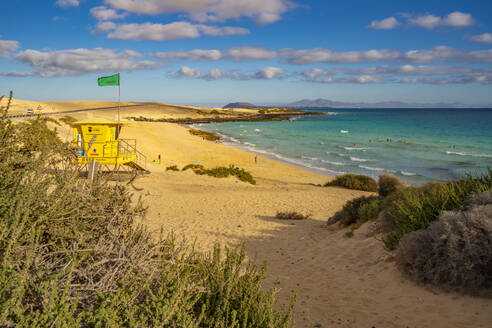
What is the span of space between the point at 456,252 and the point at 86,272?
5.06 meters

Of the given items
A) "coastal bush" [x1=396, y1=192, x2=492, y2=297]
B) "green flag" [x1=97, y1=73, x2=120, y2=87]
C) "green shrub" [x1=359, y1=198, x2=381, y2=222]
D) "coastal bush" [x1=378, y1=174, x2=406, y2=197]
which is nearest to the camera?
"coastal bush" [x1=396, y1=192, x2=492, y2=297]

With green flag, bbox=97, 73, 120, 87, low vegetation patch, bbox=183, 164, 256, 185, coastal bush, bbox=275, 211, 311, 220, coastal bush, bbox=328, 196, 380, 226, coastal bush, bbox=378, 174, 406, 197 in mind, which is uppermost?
green flag, bbox=97, 73, 120, 87

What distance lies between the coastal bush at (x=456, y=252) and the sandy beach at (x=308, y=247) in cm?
24

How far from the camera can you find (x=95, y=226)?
12.5 feet

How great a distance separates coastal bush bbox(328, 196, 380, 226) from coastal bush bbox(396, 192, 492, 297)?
3.62 metres

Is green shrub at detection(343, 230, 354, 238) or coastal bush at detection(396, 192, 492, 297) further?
green shrub at detection(343, 230, 354, 238)

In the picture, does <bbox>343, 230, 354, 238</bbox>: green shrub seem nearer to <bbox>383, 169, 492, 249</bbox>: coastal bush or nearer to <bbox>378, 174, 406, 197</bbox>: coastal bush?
<bbox>383, 169, 492, 249</bbox>: coastal bush

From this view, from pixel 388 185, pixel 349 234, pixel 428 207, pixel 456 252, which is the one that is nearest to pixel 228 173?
pixel 388 185

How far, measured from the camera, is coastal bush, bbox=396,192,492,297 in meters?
4.80

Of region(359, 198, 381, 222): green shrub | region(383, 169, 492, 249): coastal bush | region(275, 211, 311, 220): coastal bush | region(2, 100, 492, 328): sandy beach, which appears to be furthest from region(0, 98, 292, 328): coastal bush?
region(275, 211, 311, 220): coastal bush

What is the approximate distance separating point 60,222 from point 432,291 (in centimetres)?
536

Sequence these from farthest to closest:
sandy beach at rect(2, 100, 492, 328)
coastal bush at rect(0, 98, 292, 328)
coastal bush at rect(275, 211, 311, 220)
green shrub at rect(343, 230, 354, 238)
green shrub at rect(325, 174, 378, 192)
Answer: green shrub at rect(325, 174, 378, 192), coastal bush at rect(275, 211, 311, 220), green shrub at rect(343, 230, 354, 238), sandy beach at rect(2, 100, 492, 328), coastal bush at rect(0, 98, 292, 328)

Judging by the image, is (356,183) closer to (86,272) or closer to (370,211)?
(370,211)

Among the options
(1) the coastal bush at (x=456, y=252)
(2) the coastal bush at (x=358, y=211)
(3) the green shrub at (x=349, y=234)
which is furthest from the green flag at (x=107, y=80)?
(1) the coastal bush at (x=456, y=252)
